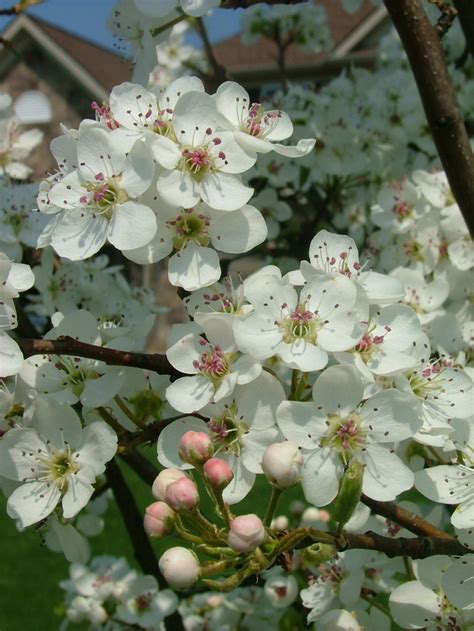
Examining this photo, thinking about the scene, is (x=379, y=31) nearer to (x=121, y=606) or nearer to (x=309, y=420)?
(x=121, y=606)

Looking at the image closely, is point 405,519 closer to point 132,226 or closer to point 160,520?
point 160,520

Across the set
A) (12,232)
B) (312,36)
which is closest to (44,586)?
(312,36)

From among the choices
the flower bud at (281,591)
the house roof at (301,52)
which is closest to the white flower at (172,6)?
the flower bud at (281,591)

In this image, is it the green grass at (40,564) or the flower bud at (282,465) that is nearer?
the flower bud at (282,465)

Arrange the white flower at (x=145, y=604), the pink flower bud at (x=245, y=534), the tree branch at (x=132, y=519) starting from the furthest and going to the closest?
the white flower at (x=145, y=604) → the tree branch at (x=132, y=519) → the pink flower bud at (x=245, y=534)

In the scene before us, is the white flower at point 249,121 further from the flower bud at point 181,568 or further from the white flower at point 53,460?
the flower bud at point 181,568

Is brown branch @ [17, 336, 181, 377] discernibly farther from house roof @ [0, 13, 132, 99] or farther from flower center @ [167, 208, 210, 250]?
house roof @ [0, 13, 132, 99]
